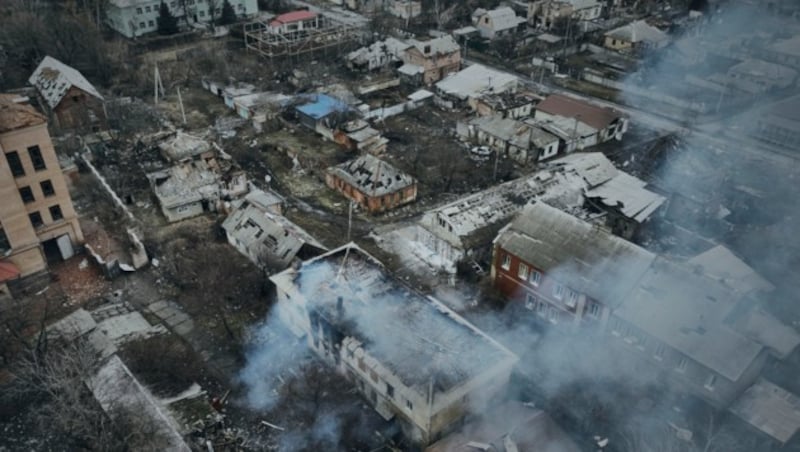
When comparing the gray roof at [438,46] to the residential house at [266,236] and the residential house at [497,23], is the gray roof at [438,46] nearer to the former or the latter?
the residential house at [497,23]

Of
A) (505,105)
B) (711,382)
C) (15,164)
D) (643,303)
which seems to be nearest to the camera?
(711,382)

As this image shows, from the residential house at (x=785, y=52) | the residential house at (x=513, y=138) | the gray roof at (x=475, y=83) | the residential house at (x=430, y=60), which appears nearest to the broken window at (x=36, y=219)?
the residential house at (x=513, y=138)

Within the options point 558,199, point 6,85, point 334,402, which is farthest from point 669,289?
point 6,85

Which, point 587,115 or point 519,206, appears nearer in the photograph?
point 519,206

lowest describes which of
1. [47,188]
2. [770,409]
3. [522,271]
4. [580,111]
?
[770,409]

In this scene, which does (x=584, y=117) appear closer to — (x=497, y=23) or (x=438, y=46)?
(x=438, y=46)

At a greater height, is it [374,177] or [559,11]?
[559,11]

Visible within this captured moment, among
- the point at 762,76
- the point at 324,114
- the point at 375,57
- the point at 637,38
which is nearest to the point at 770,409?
the point at 324,114

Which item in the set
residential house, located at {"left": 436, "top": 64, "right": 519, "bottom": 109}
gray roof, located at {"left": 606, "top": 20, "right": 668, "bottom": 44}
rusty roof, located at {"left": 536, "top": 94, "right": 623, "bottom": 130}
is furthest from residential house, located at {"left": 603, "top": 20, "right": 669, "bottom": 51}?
rusty roof, located at {"left": 536, "top": 94, "right": 623, "bottom": 130}
